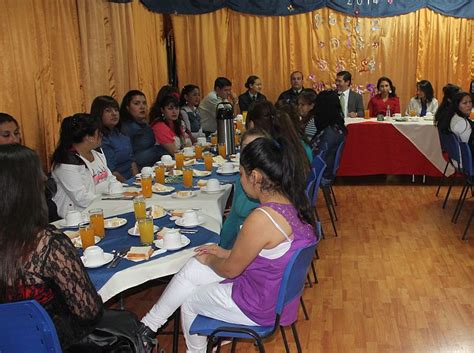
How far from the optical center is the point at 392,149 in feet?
20.1

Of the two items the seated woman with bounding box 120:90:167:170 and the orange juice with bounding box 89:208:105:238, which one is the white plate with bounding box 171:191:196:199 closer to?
the orange juice with bounding box 89:208:105:238

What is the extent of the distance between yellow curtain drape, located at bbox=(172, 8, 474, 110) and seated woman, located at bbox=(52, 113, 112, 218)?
16.1ft

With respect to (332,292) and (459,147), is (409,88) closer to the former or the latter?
(459,147)

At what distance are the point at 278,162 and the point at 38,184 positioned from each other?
92cm

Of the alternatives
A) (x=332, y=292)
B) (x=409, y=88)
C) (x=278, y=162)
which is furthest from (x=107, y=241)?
(x=409, y=88)

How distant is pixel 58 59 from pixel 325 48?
462 cm

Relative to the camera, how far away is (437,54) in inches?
318

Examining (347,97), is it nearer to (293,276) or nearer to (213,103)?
(213,103)

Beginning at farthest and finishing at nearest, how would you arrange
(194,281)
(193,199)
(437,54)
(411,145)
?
(437,54), (411,145), (193,199), (194,281)

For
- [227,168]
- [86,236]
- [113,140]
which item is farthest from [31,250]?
[113,140]

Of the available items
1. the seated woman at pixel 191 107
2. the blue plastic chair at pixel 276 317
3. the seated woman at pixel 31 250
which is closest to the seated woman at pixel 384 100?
the seated woman at pixel 191 107

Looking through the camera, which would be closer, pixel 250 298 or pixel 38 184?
pixel 38 184

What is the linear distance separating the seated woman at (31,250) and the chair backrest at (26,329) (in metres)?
0.17

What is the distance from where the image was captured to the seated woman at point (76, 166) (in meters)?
3.19
